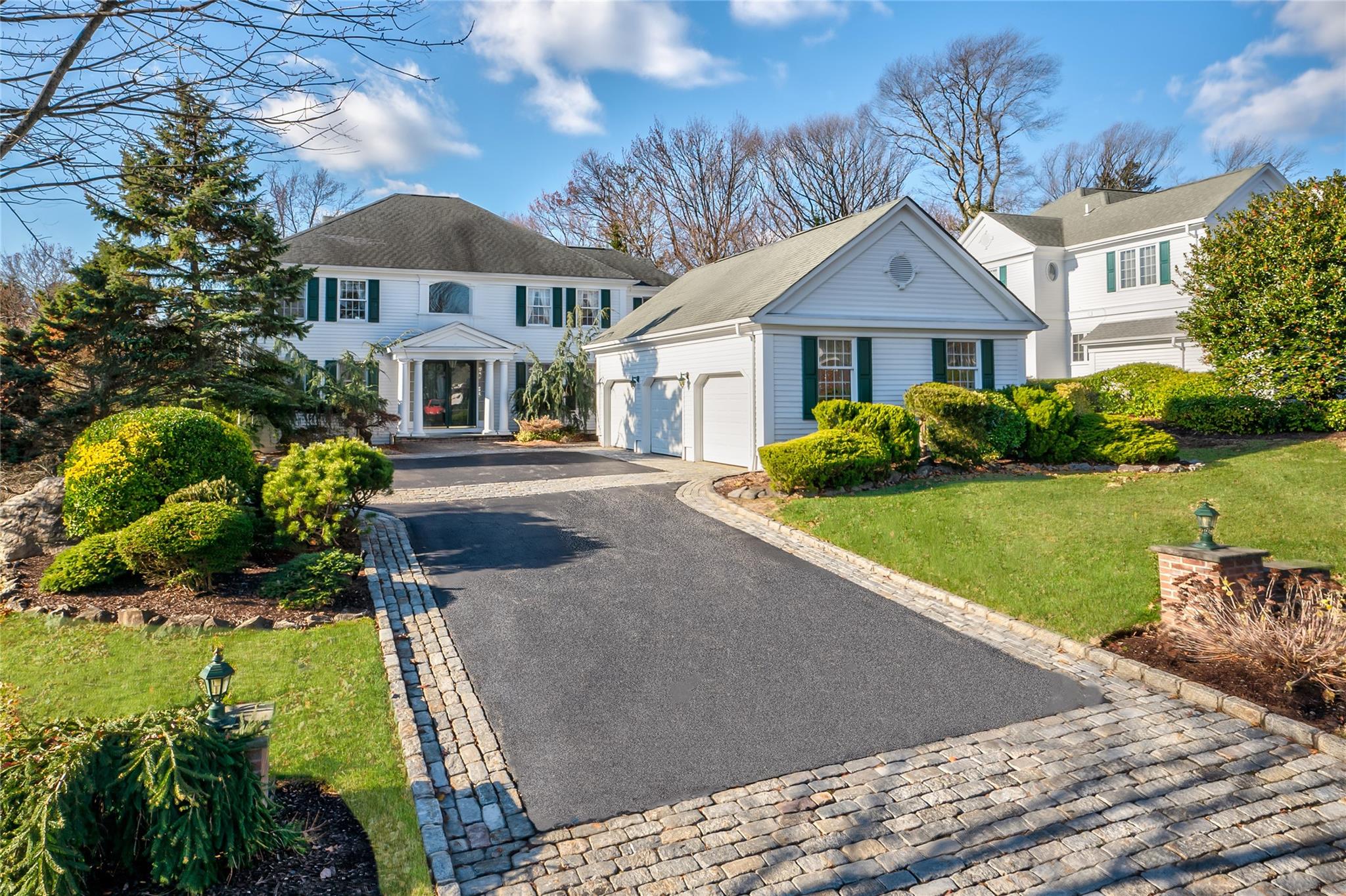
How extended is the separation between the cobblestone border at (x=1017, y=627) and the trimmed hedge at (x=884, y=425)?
2.54 m

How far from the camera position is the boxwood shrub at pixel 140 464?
8719mm

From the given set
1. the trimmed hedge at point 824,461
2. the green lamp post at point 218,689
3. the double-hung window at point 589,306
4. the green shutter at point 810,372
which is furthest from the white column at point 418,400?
the green lamp post at point 218,689

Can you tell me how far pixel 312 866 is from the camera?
370cm

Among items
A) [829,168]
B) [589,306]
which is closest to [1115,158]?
[829,168]

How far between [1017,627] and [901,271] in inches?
456

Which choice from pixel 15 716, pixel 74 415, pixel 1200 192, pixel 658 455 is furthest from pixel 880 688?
pixel 1200 192

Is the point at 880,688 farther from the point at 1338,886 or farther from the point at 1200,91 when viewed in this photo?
the point at 1200,91

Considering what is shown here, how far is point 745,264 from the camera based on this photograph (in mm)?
21000

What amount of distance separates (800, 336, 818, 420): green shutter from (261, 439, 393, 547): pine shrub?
30.5 ft

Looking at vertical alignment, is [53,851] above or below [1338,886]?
above

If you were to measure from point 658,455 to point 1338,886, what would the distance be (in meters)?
17.0

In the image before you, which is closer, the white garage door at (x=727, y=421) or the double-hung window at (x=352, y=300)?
the white garage door at (x=727, y=421)

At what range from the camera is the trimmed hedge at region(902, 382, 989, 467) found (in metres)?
13.9

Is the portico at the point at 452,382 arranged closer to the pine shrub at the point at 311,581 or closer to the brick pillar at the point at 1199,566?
the pine shrub at the point at 311,581
